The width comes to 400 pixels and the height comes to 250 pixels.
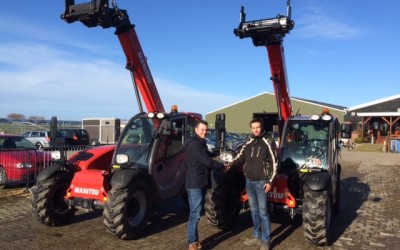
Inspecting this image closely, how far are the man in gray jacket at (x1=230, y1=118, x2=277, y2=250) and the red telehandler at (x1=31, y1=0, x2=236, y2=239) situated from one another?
4.03 ft

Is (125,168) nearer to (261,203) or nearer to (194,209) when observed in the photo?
(194,209)

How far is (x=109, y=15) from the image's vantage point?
289 inches

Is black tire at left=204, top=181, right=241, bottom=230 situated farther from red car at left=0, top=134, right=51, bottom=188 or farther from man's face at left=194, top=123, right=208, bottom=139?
red car at left=0, top=134, right=51, bottom=188

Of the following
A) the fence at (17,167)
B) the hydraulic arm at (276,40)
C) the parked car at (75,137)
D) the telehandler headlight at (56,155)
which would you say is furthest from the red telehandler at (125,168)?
the parked car at (75,137)

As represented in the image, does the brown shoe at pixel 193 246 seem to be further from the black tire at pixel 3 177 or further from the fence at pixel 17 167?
the black tire at pixel 3 177

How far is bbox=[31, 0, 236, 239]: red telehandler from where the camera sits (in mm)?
6133

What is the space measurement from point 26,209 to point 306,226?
589 centimetres

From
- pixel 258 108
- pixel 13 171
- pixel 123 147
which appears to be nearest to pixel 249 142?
pixel 123 147

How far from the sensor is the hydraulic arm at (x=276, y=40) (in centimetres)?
732

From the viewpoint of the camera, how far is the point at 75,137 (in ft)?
87.4

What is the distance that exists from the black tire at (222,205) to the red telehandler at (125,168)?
0.48 feet

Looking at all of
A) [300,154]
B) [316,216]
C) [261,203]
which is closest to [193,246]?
[261,203]

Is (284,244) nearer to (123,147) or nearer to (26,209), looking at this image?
(123,147)

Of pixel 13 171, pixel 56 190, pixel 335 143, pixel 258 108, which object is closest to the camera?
pixel 56 190
